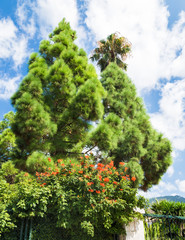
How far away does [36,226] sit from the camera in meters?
4.93

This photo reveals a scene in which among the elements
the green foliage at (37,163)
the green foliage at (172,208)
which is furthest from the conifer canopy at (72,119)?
the green foliage at (172,208)

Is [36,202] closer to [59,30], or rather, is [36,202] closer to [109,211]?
[109,211]

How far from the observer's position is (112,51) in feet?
45.1

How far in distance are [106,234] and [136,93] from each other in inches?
332

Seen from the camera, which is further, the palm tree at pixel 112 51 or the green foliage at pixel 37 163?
the palm tree at pixel 112 51

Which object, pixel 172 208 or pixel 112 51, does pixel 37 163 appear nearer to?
pixel 172 208

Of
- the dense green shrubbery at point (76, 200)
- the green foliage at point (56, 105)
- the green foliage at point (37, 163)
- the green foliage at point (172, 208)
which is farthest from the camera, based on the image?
the green foliage at point (172, 208)

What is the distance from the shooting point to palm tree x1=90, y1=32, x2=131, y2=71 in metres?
13.5

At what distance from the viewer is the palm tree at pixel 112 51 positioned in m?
13.5

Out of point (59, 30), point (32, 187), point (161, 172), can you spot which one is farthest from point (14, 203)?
point (59, 30)

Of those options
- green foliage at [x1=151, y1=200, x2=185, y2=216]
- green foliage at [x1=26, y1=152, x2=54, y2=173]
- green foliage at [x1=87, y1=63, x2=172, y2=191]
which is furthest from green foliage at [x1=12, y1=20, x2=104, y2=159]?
green foliage at [x1=151, y1=200, x2=185, y2=216]

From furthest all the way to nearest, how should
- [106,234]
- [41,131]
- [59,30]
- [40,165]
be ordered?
1. [59,30]
2. [41,131]
3. [40,165]
4. [106,234]

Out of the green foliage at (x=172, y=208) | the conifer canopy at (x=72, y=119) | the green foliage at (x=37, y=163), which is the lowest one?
the green foliage at (x=172, y=208)

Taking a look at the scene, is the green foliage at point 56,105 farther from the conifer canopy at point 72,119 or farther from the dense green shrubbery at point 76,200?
the dense green shrubbery at point 76,200
